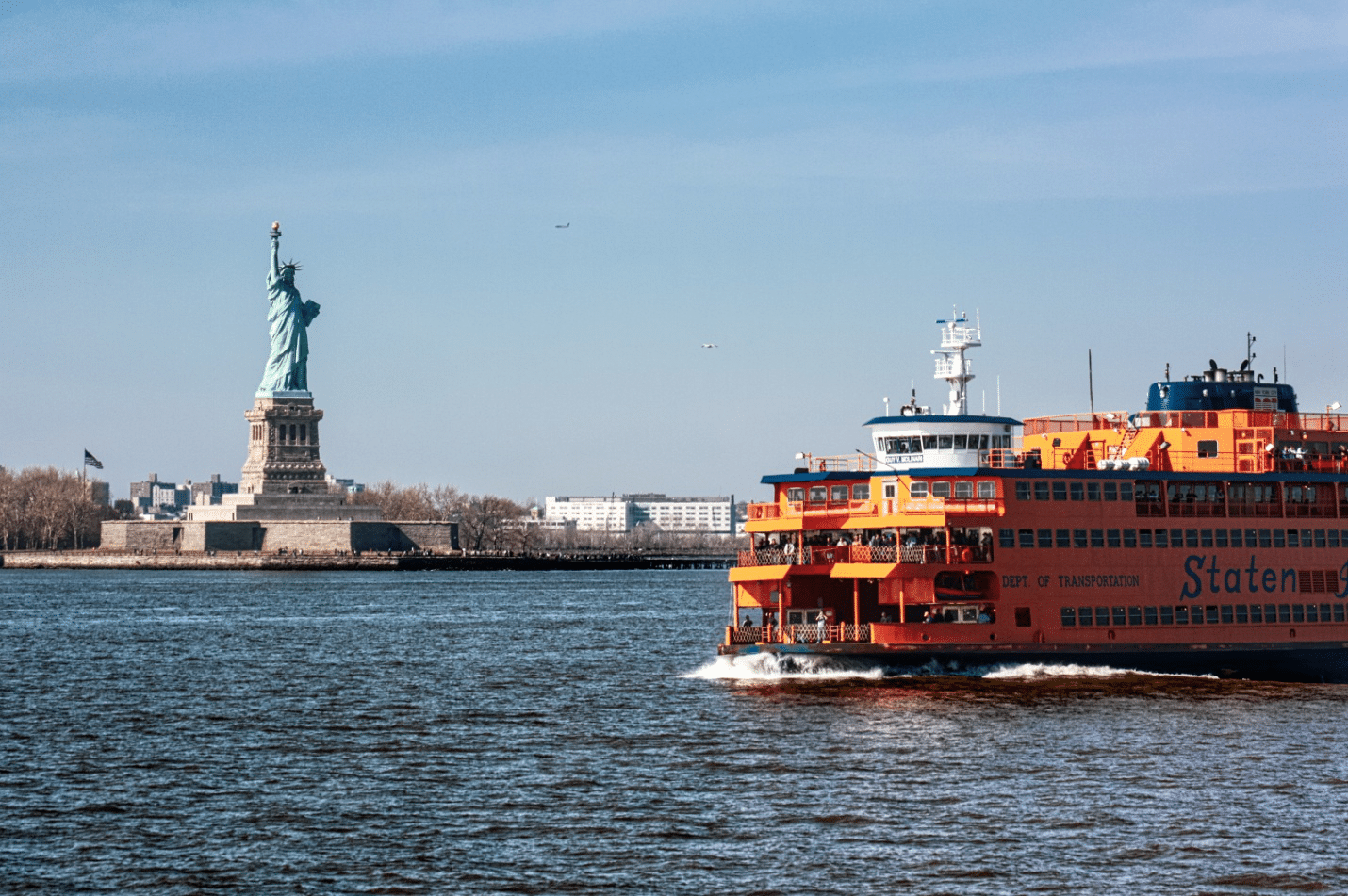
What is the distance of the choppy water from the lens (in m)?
29.9

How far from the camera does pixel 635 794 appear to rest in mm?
36500

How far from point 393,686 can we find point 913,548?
17646 mm

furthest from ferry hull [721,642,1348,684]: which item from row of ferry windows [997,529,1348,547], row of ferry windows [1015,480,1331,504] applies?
row of ferry windows [1015,480,1331,504]

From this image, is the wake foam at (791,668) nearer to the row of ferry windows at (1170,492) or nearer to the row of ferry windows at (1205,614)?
the row of ferry windows at (1205,614)

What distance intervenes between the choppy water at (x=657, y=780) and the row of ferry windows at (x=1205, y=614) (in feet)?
5.51

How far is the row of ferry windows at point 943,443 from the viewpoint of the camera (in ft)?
188

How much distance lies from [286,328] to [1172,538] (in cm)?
15408

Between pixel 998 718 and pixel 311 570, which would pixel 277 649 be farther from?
pixel 311 570

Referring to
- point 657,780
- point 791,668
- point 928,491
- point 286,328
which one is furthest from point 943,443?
point 286,328

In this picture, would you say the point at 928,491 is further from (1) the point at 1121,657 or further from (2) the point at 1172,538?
(2) the point at 1172,538

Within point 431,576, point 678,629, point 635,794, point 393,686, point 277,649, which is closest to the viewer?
point 635,794

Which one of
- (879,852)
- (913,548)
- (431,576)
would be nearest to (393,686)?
(913,548)

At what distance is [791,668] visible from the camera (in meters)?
53.8

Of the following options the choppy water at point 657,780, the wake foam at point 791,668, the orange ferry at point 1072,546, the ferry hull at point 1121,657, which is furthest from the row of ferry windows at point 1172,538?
the wake foam at point 791,668
